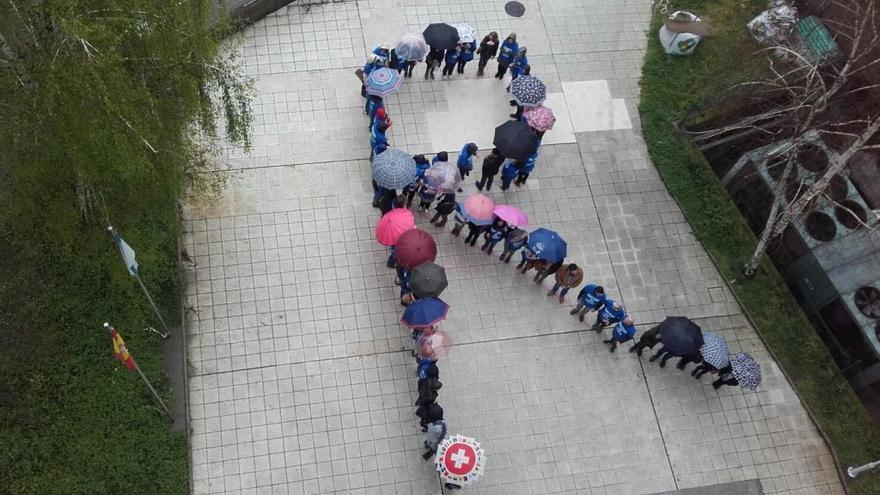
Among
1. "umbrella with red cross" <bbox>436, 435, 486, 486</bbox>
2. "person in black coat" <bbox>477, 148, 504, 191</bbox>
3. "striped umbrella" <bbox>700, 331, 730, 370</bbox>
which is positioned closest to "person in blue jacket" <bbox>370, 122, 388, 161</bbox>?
"person in black coat" <bbox>477, 148, 504, 191</bbox>

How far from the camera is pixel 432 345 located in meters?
14.7

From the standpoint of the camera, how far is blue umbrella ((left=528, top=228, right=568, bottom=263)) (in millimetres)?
15883

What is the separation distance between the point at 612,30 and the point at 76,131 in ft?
51.9

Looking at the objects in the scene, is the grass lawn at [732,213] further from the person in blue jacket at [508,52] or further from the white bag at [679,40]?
the person in blue jacket at [508,52]

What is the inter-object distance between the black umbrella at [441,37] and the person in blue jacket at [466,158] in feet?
10.6

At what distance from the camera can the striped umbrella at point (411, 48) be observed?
18.3 m

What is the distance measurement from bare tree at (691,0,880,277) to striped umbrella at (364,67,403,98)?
26.4 feet

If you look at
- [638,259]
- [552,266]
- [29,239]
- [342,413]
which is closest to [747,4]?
[638,259]

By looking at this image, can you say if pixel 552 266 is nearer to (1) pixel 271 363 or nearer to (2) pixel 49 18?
(1) pixel 271 363

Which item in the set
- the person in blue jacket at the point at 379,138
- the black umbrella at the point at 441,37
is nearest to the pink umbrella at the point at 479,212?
the person in blue jacket at the point at 379,138

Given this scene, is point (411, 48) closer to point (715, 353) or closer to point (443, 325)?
point (443, 325)

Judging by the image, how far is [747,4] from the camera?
71.1 ft

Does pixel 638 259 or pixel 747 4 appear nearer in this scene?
Result: pixel 638 259

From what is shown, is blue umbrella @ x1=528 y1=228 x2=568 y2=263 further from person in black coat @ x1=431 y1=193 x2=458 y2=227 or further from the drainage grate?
the drainage grate
